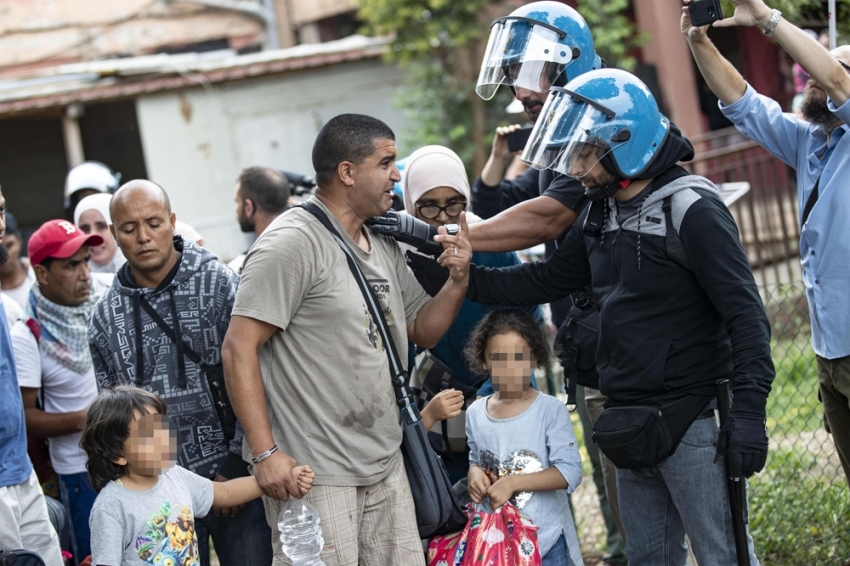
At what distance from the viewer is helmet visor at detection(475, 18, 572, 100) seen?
3893 mm

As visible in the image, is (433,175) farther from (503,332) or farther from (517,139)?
(503,332)

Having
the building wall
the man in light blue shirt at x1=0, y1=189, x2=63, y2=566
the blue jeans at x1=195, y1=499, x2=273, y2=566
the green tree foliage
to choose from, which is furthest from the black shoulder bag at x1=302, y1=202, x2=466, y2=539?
the building wall

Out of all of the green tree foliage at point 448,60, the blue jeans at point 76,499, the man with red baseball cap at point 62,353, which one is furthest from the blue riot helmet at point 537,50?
the green tree foliage at point 448,60

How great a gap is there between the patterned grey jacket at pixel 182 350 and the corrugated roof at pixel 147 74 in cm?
1163

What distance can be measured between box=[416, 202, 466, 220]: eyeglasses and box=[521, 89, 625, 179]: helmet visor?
0.97 m

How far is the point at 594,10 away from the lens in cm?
1341

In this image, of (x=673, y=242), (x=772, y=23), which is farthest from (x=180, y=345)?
(x=772, y=23)

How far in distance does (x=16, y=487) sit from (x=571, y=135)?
8.24 feet

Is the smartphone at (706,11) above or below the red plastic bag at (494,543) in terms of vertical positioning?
above

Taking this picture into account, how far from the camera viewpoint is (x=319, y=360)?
3385mm

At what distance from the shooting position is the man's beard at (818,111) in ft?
12.4

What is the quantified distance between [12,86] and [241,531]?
1368 centimetres

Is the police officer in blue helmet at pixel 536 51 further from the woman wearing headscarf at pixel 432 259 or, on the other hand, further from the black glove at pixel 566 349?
the black glove at pixel 566 349

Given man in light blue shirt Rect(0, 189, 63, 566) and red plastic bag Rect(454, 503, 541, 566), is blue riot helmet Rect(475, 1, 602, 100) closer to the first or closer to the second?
red plastic bag Rect(454, 503, 541, 566)
